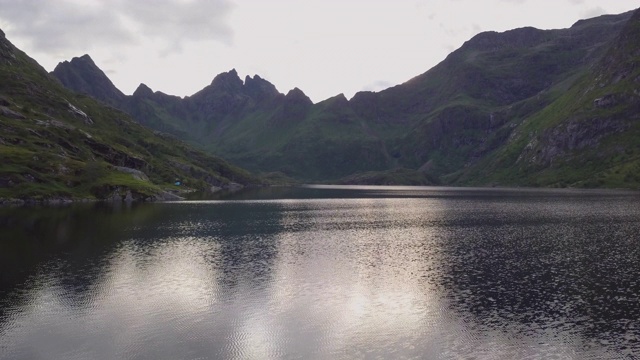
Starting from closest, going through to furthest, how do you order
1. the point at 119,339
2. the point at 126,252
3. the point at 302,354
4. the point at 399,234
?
the point at 302,354 < the point at 119,339 < the point at 126,252 < the point at 399,234

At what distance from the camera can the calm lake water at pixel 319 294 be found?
40.5 metres

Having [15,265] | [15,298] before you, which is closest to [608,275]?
[15,298]

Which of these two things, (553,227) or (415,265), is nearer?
(415,265)

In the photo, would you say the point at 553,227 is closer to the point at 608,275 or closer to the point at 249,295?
the point at 608,275

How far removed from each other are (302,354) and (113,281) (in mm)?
36376

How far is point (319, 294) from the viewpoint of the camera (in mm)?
57625

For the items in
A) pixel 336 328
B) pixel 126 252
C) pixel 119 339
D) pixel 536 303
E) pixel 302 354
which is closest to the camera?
pixel 302 354

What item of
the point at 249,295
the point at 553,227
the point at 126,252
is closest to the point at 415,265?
the point at 249,295

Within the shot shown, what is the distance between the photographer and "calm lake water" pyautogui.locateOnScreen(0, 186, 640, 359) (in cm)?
4053

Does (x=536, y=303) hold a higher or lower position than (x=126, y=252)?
lower

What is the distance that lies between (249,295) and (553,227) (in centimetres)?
9374

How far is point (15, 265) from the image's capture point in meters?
71.0

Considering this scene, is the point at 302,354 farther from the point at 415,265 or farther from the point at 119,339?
the point at 415,265

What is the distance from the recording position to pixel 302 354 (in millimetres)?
38688
